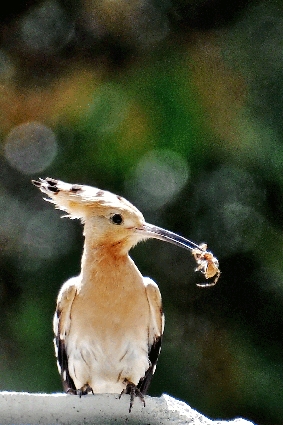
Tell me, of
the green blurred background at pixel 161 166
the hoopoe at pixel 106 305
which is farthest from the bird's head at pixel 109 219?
the green blurred background at pixel 161 166

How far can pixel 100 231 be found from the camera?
267 cm

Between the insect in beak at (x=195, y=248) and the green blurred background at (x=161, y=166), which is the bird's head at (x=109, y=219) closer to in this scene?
the insect in beak at (x=195, y=248)

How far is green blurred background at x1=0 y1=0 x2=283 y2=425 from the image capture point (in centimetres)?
348

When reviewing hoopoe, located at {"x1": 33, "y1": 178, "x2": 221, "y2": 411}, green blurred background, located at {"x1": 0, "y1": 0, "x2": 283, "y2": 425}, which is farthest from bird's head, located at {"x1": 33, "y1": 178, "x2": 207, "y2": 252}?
green blurred background, located at {"x1": 0, "y1": 0, "x2": 283, "y2": 425}

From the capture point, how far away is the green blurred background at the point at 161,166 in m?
3.48

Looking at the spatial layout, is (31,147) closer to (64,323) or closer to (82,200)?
(82,200)

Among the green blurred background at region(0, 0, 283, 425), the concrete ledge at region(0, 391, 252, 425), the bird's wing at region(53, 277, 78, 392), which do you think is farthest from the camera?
the green blurred background at region(0, 0, 283, 425)

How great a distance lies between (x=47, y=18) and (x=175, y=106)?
656 mm

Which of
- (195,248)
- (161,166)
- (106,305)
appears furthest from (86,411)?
(161,166)

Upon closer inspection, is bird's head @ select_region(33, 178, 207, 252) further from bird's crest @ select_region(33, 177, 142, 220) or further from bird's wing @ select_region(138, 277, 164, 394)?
bird's wing @ select_region(138, 277, 164, 394)

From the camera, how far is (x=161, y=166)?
3535mm

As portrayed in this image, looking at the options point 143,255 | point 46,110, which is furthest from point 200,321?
point 46,110

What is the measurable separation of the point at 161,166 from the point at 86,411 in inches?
73.4

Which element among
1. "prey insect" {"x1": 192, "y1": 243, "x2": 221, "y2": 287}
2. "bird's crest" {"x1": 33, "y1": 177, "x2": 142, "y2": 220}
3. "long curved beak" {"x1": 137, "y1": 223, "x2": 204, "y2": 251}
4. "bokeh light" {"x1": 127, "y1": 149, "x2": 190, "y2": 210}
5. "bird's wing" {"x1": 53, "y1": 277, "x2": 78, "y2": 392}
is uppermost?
"bokeh light" {"x1": 127, "y1": 149, "x2": 190, "y2": 210}
